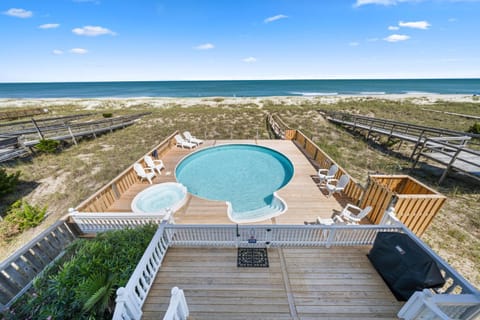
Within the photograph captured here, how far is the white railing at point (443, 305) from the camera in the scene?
2.31 metres

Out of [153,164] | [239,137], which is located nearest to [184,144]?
[153,164]

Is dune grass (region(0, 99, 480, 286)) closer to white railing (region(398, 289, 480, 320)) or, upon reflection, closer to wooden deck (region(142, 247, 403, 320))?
white railing (region(398, 289, 480, 320))

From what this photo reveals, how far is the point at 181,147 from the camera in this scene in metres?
10.7

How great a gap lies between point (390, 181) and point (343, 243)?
267 centimetres

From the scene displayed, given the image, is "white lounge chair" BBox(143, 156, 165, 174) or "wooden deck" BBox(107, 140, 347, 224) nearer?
"wooden deck" BBox(107, 140, 347, 224)

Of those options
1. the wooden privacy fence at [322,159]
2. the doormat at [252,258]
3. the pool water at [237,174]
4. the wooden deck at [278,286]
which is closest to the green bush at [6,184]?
the pool water at [237,174]

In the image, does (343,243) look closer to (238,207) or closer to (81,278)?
(238,207)

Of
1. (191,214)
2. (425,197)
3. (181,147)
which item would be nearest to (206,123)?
(181,147)

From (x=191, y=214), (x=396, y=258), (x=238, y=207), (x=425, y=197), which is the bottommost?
(x=238, y=207)

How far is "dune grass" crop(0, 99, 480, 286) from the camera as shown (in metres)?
4.87

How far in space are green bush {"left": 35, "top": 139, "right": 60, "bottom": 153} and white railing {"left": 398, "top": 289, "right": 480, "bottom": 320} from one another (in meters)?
16.3

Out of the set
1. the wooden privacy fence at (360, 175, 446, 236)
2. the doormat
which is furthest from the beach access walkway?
the doormat

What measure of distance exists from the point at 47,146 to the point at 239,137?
12068 mm

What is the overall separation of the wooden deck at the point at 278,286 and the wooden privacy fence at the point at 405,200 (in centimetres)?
142
